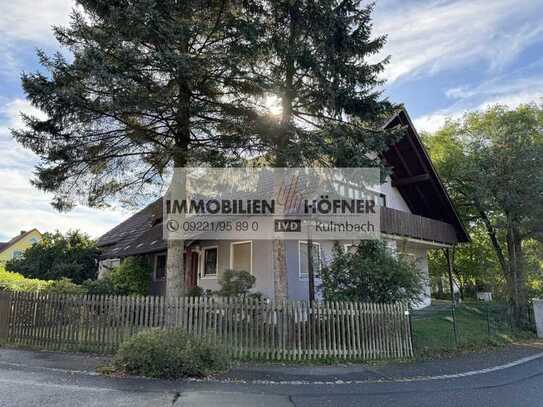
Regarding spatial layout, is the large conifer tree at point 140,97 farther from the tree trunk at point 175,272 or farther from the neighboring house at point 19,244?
→ the neighboring house at point 19,244

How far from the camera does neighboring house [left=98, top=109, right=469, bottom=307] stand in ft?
45.7

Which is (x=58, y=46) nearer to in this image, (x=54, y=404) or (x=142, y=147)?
(x=142, y=147)

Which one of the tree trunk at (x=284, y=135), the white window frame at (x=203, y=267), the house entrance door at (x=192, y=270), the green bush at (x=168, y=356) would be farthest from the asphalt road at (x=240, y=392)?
the house entrance door at (x=192, y=270)

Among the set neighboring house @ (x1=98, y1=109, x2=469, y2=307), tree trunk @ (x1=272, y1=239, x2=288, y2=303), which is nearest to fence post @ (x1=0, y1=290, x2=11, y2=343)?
neighboring house @ (x1=98, y1=109, x2=469, y2=307)

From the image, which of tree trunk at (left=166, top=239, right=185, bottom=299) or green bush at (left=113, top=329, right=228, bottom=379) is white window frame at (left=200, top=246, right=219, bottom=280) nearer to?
tree trunk at (left=166, top=239, right=185, bottom=299)

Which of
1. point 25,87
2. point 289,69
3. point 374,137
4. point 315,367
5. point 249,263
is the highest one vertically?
point 289,69

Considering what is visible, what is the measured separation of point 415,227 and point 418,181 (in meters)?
3.04

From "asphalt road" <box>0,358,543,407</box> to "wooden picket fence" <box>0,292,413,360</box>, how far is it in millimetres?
1879

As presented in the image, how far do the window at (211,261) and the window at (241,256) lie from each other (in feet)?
3.28

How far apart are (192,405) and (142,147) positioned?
7.63m

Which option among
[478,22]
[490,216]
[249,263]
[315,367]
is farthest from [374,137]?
[490,216]

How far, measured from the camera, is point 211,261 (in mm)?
15906

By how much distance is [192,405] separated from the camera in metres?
5.23

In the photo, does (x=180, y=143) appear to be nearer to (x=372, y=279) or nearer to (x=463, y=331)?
(x=372, y=279)
